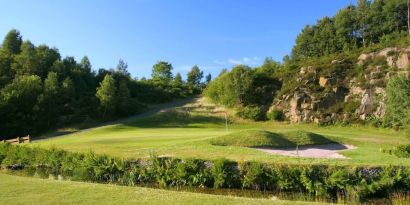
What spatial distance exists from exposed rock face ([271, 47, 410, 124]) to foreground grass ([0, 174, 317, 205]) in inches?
1721

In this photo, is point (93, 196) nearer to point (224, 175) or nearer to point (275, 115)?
point (224, 175)

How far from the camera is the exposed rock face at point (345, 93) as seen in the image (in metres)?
53.3

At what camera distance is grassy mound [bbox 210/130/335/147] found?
27.3 m

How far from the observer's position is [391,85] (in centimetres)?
4222

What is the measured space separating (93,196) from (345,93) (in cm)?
4988

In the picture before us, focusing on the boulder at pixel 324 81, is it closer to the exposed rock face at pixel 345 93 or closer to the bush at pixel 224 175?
the exposed rock face at pixel 345 93

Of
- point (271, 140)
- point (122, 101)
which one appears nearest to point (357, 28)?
point (122, 101)

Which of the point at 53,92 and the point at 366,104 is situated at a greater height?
the point at 53,92

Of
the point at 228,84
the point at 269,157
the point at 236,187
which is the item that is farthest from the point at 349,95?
the point at 236,187

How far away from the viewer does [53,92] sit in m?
55.9

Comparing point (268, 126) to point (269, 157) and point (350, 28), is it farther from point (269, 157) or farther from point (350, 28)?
point (350, 28)

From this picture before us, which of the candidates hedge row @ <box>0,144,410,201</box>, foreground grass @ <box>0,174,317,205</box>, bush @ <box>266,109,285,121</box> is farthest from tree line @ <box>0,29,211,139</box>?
foreground grass @ <box>0,174,317,205</box>

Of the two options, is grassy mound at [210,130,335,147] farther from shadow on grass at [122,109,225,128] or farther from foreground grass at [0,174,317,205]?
shadow on grass at [122,109,225,128]

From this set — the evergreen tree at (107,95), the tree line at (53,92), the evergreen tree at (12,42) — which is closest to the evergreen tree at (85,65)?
the tree line at (53,92)
